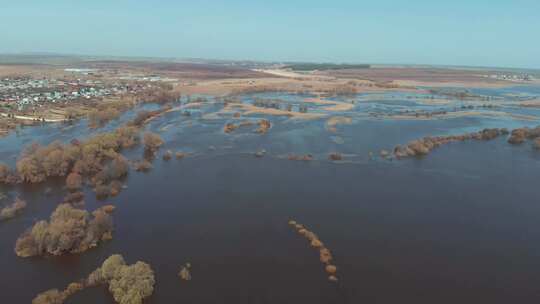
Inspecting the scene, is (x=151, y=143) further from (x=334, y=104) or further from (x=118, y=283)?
(x=334, y=104)

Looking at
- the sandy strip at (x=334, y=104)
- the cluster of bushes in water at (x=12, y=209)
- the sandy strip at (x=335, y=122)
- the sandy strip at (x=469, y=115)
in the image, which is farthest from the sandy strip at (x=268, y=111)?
the cluster of bushes in water at (x=12, y=209)

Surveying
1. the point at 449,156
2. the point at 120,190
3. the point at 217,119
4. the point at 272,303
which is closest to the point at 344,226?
the point at 272,303

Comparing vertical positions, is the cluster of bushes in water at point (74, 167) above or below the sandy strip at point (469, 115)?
below

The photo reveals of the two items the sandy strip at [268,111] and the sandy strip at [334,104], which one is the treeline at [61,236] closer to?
the sandy strip at [268,111]

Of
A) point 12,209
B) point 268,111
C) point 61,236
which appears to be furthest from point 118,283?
point 268,111

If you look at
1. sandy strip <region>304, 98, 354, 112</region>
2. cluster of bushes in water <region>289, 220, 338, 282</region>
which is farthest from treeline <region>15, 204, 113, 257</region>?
sandy strip <region>304, 98, 354, 112</region>

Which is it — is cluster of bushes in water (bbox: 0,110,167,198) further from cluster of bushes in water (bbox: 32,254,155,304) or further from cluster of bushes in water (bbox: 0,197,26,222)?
cluster of bushes in water (bbox: 32,254,155,304)

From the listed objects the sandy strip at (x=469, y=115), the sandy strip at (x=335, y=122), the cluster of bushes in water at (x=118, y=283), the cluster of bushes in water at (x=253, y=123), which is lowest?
the cluster of bushes in water at (x=118, y=283)

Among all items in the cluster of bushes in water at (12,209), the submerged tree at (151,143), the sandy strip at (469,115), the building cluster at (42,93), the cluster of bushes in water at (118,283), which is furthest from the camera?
the building cluster at (42,93)
